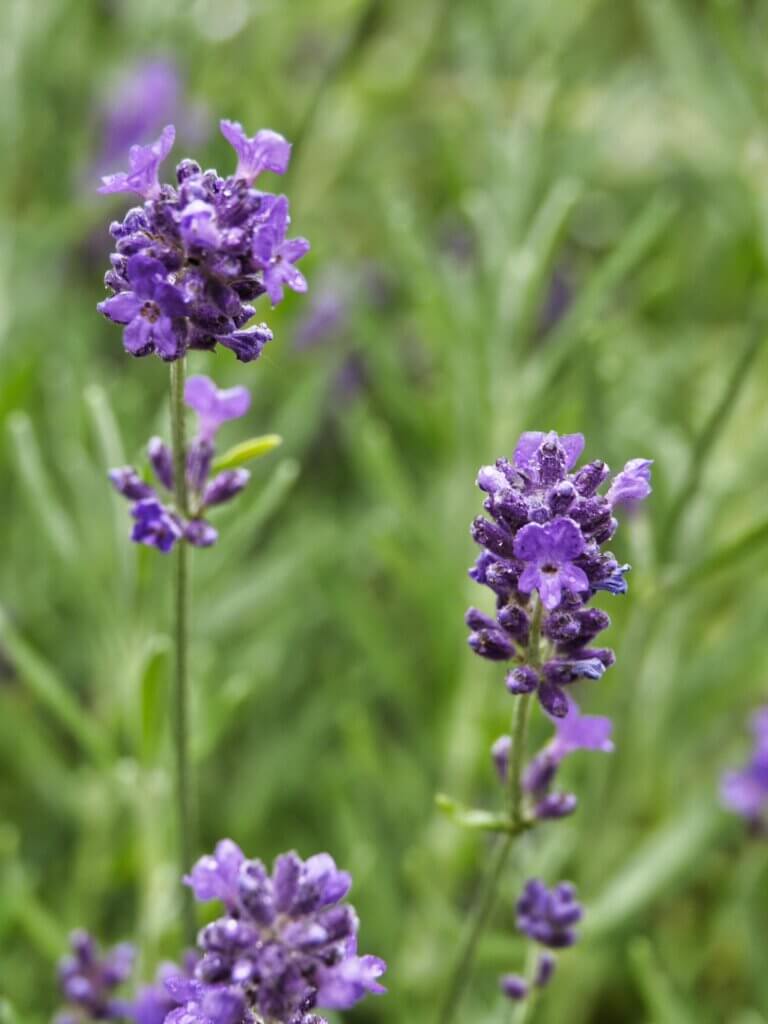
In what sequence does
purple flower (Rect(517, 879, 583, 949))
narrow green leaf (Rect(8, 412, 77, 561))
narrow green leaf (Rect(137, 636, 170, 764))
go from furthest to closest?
narrow green leaf (Rect(8, 412, 77, 561))
narrow green leaf (Rect(137, 636, 170, 764))
purple flower (Rect(517, 879, 583, 949))

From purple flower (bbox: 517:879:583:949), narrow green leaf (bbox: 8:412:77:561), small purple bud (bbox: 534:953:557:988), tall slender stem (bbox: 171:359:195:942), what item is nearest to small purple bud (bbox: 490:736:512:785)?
purple flower (bbox: 517:879:583:949)

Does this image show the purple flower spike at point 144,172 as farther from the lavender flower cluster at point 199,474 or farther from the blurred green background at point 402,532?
the blurred green background at point 402,532

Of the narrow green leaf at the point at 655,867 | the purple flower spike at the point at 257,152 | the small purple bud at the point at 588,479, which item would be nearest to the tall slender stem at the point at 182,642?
the purple flower spike at the point at 257,152

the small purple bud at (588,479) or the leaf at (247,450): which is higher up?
the leaf at (247,450)

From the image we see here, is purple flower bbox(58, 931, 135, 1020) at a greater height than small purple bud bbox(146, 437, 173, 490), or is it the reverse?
small purple bud bbox(146, 437, 173, 490)

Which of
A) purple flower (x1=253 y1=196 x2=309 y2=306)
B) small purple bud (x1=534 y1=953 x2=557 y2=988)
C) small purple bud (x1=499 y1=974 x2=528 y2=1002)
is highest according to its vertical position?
purple flower (x1=253 y1=196 x2=309 y2=306)

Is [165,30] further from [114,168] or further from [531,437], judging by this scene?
[531,437]

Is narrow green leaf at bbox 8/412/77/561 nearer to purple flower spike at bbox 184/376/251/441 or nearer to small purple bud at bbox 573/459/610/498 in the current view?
purple flower spike at bbox 184/376/251/441
